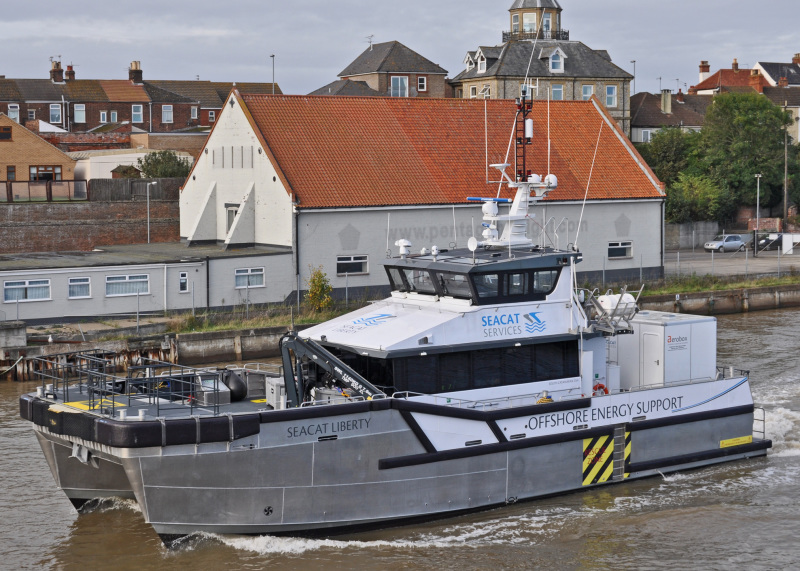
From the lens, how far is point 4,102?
2547 inches

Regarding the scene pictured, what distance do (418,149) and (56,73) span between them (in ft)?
128

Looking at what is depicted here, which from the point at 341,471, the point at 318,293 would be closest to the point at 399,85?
the point at 318,293

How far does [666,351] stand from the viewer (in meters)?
19.9

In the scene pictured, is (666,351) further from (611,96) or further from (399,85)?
(399,85)

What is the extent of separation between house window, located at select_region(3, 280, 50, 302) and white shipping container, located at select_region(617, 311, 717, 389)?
671 inches

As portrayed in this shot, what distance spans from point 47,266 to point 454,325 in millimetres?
16941

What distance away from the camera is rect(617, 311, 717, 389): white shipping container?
19938 millimetres

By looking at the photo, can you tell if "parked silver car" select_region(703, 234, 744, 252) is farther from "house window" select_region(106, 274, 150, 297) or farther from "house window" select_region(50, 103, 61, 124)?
"house window" select_region(50, 103, 61, 124)

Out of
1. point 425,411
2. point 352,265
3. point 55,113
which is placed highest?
point 55,113

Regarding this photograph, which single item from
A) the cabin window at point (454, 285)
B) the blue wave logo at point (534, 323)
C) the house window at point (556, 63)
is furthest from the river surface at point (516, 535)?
the house window at point (556, 63)

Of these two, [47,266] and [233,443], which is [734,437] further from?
[47,266]

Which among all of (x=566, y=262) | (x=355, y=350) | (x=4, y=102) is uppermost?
(x=4, y=102)

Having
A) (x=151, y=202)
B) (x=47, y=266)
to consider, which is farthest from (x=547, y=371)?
(x=151, y=202)

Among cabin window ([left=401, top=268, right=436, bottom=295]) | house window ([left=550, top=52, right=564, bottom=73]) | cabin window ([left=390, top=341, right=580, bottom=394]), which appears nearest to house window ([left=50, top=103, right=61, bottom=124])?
house window ([left=550, top=52, right=564, bottom=73])
